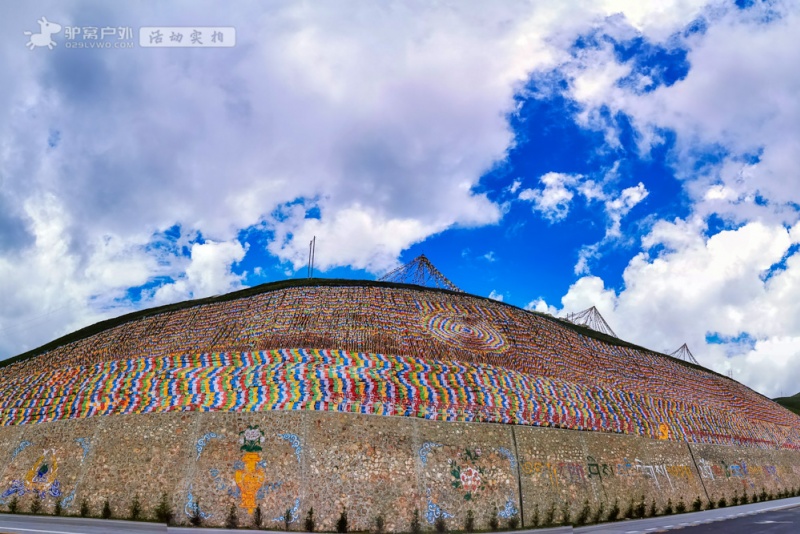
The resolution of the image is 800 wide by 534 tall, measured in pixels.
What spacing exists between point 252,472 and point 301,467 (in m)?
1.73

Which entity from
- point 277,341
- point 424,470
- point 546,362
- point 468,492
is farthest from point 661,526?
point 277,341

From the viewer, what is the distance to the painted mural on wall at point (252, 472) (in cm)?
1927

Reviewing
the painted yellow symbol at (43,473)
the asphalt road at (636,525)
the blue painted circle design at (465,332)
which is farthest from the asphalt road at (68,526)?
the blue painted circle design at (465,332)

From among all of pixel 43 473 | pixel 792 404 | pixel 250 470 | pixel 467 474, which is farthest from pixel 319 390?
pixel 792 404

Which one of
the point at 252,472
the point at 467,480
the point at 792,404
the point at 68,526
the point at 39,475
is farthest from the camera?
the point at 792,404

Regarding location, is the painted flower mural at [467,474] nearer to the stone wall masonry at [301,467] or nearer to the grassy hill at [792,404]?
the stone wall masonry at [301,467]

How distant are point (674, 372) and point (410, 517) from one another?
35283 millimetres

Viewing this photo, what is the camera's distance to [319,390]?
2277 cm

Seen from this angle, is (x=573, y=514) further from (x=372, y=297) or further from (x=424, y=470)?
(x=372, y=297)

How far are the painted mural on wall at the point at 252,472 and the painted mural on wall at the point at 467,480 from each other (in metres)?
4.78

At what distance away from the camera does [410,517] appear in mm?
19594

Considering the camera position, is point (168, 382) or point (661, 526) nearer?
point (661, 526)

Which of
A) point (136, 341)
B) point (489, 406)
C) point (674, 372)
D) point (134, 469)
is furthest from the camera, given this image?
point (674, 372)

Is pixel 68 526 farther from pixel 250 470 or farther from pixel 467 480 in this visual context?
pixel 467 480
